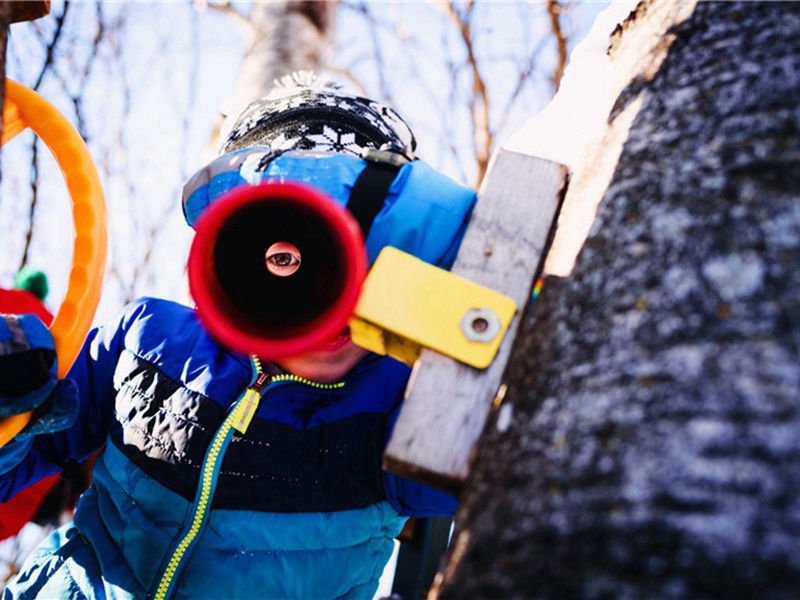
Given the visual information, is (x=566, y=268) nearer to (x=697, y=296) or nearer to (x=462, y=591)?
(x=697, y=296)

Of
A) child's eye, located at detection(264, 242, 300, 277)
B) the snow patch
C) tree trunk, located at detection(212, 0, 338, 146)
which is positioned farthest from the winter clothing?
tree trunk, located at detection(212, 0, 338, 146)

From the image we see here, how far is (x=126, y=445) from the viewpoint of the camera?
1325mm

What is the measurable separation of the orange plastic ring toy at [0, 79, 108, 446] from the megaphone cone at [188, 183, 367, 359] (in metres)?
0.28

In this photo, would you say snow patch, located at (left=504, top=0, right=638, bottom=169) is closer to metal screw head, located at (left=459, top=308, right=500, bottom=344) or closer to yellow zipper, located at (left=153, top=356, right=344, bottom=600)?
metal screw head, located at (left=459, top=308, right=500, bottom=344)

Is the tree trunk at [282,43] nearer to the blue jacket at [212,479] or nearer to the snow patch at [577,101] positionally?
the blue jacket at [212,479]

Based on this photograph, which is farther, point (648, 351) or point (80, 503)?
point (80, 503)

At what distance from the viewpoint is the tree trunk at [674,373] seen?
1.46 ft

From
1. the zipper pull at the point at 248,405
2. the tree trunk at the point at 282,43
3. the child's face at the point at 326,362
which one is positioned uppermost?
the tree trunk at the point at 282,43

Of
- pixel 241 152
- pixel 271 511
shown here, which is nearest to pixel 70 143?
pixel 241 152

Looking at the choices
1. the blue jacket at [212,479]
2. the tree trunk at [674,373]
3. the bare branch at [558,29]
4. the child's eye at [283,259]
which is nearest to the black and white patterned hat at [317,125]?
the child's eye at [283,259]

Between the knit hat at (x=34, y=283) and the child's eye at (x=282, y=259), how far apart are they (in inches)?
95.6

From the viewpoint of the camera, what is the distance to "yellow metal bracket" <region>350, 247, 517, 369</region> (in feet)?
2.21

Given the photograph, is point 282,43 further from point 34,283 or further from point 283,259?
point 283,259

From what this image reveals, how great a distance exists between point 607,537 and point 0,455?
3.66ft
